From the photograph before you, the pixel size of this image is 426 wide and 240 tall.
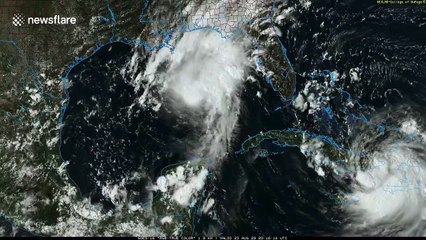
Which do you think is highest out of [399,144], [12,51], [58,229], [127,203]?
Result: [12,51]

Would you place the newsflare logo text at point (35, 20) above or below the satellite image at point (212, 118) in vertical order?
above

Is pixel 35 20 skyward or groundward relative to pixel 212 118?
skyward

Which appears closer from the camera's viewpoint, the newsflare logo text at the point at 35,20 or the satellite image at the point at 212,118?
the satellite image at the point at 212,118

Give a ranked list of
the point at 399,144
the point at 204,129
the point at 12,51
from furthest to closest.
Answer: the point at 12,51
the point at 204,129
the point at 399,144

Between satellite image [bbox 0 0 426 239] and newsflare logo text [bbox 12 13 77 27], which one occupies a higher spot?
newsflare logo text [bbox 12 13 77 27]

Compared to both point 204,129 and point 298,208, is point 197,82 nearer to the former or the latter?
point 204,129

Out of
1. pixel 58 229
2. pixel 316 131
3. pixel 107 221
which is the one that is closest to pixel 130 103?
pixel 107 221

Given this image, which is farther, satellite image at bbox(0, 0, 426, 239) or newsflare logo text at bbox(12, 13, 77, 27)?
newsflare logo text at bbox(12, 13, 77, 27)

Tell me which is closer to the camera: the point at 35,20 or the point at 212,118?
the point at 212,118
